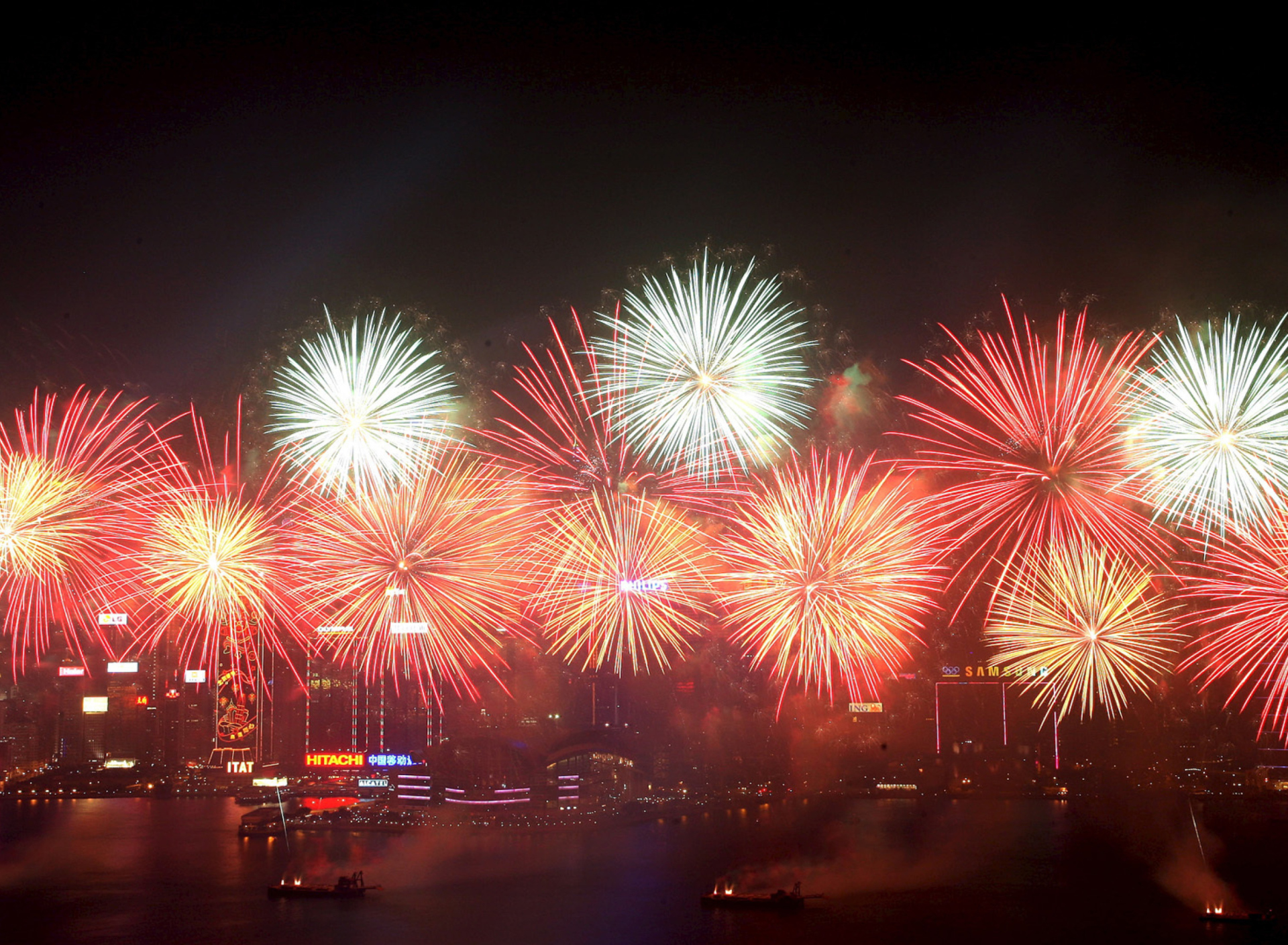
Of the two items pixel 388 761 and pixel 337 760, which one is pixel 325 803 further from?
pixel 337 760

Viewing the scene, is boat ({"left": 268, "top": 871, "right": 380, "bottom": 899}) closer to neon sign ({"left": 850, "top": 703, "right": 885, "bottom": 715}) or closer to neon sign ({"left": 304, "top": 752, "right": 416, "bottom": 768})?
neon sign ({"left": 304, "top": 752, "right": 416, "bottom": 768})

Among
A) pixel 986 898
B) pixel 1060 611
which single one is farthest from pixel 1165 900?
pixel 1060 611

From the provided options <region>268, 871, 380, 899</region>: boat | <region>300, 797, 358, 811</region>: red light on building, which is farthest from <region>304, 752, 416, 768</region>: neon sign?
<region>268, 871, 380, 899</region>: boat

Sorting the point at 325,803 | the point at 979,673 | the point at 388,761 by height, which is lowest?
the point at 325,803

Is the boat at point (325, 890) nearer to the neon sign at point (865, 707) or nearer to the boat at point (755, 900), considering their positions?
the boat at point (755, 900)

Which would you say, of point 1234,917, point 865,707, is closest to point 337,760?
point 865,707

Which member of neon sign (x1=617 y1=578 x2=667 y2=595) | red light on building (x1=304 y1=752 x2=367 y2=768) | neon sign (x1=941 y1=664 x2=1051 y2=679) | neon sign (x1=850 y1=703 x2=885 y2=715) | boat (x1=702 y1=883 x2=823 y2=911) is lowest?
red light on building (x1=304 y1=752 x2=367 y2=768)
